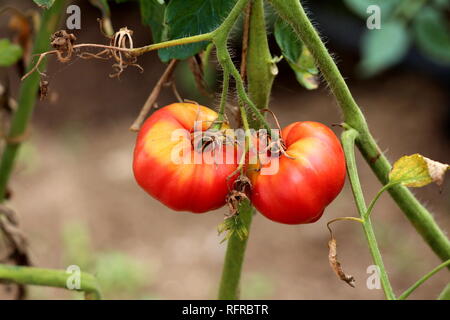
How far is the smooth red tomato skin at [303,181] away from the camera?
60cm

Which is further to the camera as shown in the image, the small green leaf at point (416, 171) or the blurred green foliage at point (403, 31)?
the blurred green foliage at point (403, 31)

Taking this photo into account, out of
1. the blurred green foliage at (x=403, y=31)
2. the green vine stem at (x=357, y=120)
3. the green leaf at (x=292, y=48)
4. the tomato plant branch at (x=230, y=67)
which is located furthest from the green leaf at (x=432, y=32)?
the tomato plant branch at (x=230, y=67)

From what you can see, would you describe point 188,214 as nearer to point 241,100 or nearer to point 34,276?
point 34,276

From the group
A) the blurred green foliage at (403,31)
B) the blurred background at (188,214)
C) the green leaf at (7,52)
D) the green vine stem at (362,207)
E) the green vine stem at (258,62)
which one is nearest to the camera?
the green vine stem at (362,207)

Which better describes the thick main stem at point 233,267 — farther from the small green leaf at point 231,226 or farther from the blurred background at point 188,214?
the blurred background at point 188,214

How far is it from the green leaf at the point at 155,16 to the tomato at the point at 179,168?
192 mm

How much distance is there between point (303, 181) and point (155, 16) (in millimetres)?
306

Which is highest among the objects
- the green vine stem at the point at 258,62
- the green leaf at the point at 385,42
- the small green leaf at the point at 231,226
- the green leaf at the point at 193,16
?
the green leaf at the point at 193,16

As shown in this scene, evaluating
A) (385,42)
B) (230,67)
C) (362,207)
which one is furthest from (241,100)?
(385,42)

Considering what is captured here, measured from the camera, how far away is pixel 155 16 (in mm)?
790

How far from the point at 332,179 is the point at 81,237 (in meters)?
1.52
